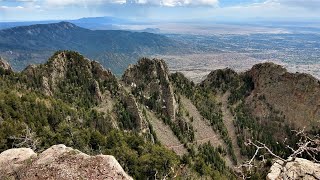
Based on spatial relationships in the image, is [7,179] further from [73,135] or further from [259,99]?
[259,99]

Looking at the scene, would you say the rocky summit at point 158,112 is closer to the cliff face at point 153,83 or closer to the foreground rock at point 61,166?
the cliff face at point 153,83

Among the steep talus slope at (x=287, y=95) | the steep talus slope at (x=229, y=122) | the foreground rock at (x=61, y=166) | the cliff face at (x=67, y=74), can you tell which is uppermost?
the foreground rock at (x=61, y=166)

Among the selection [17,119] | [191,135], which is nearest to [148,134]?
[191,135]

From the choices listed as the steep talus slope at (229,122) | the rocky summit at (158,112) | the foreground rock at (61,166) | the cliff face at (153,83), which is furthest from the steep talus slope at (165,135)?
the foreground rock at (61,166)

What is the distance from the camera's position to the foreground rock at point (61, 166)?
3016cm

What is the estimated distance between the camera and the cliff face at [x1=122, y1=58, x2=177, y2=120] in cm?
15857

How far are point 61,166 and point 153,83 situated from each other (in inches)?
5141

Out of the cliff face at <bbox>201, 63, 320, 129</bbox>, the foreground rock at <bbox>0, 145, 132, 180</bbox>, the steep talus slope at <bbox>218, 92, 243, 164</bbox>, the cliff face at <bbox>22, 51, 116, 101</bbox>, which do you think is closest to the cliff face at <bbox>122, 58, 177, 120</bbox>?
the cliff face at <bbox>22, 51, 116, 101</bbox>

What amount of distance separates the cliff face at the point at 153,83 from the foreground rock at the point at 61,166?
12324cm

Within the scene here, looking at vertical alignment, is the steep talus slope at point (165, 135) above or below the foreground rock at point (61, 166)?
below

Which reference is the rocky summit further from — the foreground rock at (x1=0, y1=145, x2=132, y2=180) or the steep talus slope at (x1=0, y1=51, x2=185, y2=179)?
the foreground rock at (x1=0, y1=145, x2=132, y2=180)

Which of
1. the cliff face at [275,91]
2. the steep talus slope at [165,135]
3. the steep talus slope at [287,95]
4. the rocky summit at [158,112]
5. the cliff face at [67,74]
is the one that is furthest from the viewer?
the cliff face at [275,91]

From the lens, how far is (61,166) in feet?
104

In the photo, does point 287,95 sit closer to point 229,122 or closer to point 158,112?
point 229,122
